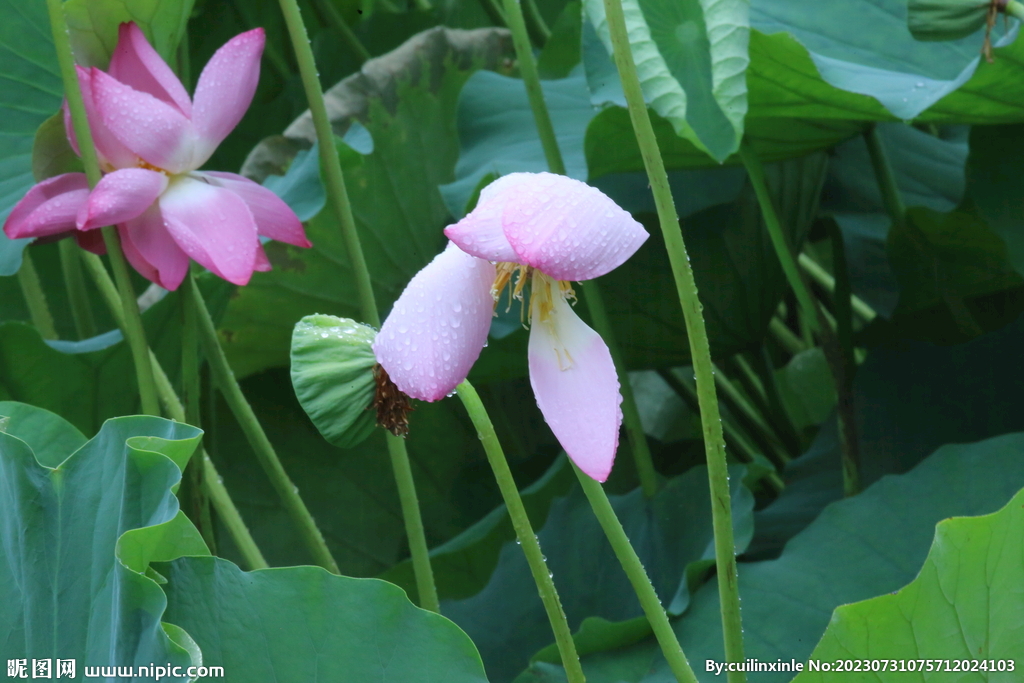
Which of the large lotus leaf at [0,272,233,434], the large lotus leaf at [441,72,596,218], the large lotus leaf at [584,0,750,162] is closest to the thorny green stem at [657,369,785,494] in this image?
the large lotus leaf at [441,72,596,218]

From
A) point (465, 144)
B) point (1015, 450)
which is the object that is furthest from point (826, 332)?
A: point (465, 144)

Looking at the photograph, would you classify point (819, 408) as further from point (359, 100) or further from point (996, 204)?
point (359, 100)

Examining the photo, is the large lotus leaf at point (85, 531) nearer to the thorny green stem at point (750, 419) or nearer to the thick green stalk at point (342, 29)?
the thorny green stem at point (750, 419)

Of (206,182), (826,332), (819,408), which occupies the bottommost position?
(819,408)

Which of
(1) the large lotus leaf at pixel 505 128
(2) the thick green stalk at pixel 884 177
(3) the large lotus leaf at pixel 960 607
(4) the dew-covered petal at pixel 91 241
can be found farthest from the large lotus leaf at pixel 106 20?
(2) the thick green stalk at pixel 884 177

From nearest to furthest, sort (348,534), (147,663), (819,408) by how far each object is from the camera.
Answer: (147,663) < (348,534) < (819,408)

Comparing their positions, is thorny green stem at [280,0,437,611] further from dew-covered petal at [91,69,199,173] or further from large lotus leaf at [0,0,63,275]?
large lotus leaf at [0,0,63,275]

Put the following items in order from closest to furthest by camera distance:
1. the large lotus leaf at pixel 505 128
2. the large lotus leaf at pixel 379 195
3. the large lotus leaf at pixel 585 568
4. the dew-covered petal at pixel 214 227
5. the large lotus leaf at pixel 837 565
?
the dew-covered petal at pixel 214 227, the large lotus leaf at pixel 837 565, the large lotus leaf at pixel 585 568, the large lotus leaf at pixel 505 128, the large lotus leaf at pixel 379 195
